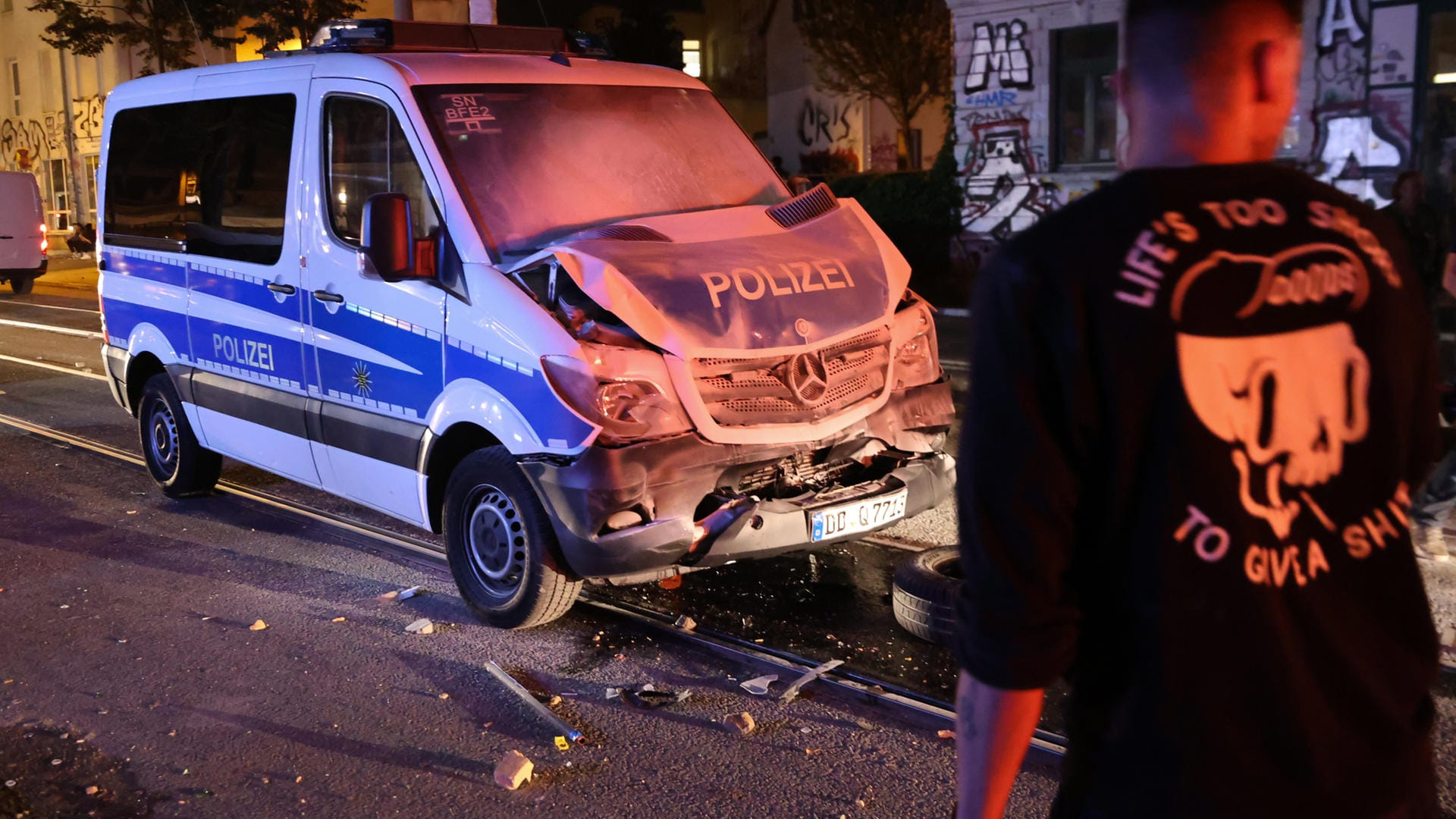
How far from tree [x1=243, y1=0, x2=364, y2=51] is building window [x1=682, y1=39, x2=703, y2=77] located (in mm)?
22005

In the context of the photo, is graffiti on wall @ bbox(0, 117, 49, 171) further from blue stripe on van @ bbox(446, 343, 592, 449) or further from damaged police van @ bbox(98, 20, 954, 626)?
blue stripe on van @ bbox(446, 343, 592, 449)

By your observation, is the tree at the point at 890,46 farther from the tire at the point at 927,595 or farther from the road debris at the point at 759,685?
the road debris at the point at 759,685

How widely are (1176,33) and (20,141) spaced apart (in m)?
54.2

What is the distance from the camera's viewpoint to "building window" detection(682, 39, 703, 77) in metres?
48.2

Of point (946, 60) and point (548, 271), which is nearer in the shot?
point (548, 271)

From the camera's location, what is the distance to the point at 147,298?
749cm

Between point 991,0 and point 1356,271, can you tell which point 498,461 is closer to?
point 1356,271

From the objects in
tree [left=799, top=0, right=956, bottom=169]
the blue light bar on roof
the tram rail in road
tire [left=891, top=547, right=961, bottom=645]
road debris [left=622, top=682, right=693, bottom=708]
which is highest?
tree [left=799, top=0, right=956, bottom=169]

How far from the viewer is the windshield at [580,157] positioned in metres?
5.41

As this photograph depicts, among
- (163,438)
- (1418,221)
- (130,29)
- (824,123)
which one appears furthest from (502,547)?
(824,123)

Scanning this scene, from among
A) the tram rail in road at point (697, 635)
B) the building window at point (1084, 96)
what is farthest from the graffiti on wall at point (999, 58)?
the tram rail in road at point (697, 635)

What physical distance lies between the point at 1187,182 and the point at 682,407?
11.1 feet

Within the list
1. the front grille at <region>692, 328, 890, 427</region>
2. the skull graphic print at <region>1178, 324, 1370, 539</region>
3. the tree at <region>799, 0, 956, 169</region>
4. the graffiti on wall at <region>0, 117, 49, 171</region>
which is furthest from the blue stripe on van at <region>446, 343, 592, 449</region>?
the graffiti on wall at <region>0, 117, 49, 171</region>

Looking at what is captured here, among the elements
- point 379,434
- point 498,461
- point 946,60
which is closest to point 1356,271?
point 498,461
